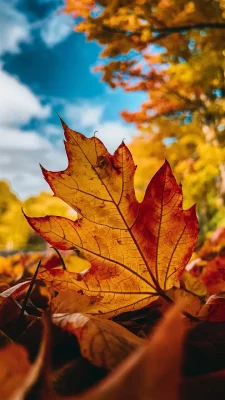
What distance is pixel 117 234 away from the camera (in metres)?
0.38

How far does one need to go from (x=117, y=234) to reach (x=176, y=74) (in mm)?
8208

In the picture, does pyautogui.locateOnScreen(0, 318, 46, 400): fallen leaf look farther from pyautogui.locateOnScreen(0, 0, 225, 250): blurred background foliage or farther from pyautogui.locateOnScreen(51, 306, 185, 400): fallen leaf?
pyautogui.locateOnScreen(0, 0, 225, 250): blurred background foliage

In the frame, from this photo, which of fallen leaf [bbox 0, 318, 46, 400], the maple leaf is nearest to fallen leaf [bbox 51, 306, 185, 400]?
fallen leaf [bbox 0, 318, 46, 400]

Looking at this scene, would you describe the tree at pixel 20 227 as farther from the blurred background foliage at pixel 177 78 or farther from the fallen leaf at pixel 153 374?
the fallen leaf at pixel 153 374

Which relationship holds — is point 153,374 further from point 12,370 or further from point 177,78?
point 177,78

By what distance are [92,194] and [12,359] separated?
0.22 meters

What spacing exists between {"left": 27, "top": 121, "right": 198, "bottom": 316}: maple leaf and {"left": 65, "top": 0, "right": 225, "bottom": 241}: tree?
6.83ft

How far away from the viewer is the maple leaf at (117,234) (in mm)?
370

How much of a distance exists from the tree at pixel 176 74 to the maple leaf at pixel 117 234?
2082 mm

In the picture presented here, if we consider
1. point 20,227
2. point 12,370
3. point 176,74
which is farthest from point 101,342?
point 20,227

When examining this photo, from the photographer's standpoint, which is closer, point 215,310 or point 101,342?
point 101,342

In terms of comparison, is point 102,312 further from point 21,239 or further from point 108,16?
point 21,239

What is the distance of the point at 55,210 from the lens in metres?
17.9

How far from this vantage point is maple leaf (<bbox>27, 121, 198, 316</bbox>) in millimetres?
370
